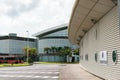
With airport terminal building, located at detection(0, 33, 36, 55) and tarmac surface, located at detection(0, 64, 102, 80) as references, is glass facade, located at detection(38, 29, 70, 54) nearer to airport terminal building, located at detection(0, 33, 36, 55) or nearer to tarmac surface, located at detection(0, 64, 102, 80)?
airport terminal building, located at detection(0, 33, 36, 55)

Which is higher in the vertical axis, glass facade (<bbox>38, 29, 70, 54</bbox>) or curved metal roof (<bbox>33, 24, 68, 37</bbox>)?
curved metal roof (<bbox>33, 24, 68, 37</bbox>)

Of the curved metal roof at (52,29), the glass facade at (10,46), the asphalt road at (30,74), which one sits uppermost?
→ the curved metal roof at (52,29)

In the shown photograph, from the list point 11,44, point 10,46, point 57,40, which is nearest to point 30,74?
point 57,40

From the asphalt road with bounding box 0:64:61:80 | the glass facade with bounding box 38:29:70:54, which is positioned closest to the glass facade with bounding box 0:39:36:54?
the glass facade with bounding box 38:29:70:54

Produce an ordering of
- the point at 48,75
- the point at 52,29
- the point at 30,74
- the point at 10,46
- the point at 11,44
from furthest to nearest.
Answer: the point at 11,44, the point at 10,46, the point at 52,29, the point at 30,74, the point at 48,75

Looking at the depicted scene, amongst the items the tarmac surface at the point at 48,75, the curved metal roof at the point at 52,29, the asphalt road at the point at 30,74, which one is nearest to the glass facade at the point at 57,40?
the curved metal roof at the point at 52,29

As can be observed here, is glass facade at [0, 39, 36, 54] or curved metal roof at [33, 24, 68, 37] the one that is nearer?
curved metal roof at [33, 24, 68, 37]

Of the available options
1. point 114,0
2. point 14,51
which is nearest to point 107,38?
point 114,0

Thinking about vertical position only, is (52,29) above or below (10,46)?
above

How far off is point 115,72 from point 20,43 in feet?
447

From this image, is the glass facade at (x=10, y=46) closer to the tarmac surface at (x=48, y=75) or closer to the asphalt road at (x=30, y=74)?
the asphalt road at (x=30, y=74)

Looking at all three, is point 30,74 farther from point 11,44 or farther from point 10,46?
point 11,44

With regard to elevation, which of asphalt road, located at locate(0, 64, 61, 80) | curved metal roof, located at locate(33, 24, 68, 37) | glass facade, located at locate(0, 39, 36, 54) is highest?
curved metal roof, located at locate(33, 24, 68, 37)

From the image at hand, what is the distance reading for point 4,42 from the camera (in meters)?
148
